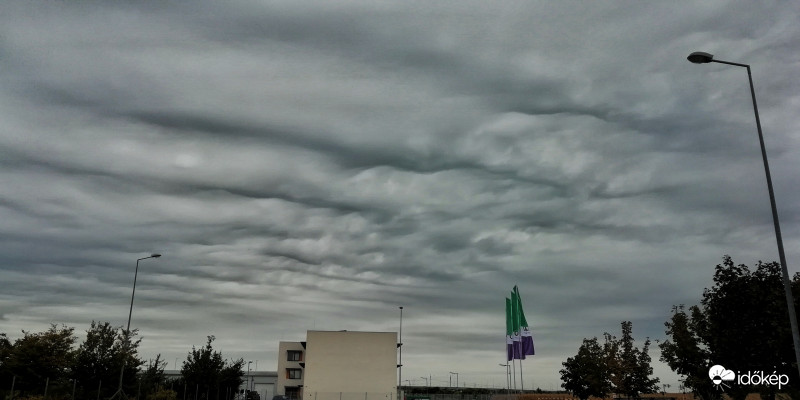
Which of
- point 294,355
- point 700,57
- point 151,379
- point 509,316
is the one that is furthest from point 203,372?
point 700,57

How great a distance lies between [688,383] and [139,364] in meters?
43.6

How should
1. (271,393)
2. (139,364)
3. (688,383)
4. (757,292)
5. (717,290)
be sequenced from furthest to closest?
(271,393) < (139,364) < (688,383) < (717,290) < (757,292)

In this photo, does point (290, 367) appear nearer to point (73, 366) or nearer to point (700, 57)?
point (73, 366)

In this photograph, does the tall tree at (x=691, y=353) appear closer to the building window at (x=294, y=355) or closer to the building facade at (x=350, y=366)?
the building facade at (x=350, y=366)

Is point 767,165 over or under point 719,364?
over

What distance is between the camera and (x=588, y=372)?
6994cm

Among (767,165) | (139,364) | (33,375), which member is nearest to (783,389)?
(767,165)

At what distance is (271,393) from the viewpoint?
150 metres

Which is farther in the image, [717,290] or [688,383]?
[688,383]

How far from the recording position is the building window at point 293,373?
117325mm

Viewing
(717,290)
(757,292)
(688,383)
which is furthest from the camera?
(688,383)

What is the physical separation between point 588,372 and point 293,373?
64.9 m

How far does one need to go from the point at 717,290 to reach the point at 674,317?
1922 centimetres

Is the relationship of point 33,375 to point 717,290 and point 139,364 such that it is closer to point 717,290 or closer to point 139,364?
point 139,364
